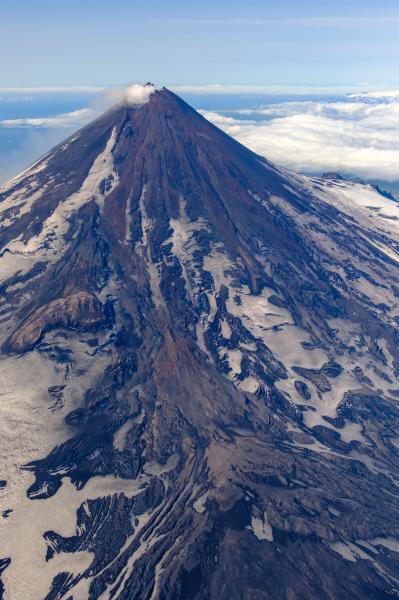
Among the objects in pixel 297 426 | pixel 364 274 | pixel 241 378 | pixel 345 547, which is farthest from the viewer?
pixel 364 274

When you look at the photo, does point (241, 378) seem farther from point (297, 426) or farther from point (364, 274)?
point (364, 274)

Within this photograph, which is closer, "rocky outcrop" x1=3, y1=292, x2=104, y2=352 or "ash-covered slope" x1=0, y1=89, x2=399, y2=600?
"ash-covered slope" x1=0, y1=89, x2=399, y2=600

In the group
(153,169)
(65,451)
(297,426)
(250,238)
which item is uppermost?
(153,169)

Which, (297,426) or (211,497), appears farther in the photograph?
(297,426)

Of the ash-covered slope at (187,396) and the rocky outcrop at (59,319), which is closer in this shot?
the ash-covered slope at (187,396)

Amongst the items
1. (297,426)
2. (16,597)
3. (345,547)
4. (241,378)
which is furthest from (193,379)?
(16,597)

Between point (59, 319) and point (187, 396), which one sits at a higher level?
point (59, 319)

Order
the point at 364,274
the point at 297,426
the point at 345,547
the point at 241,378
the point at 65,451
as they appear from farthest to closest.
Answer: the point at 364,274, the point at 241,378, the point at 297,426, the point at 65,451, the point at 345,547

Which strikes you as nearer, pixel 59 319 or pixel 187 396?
pixel 187 396
